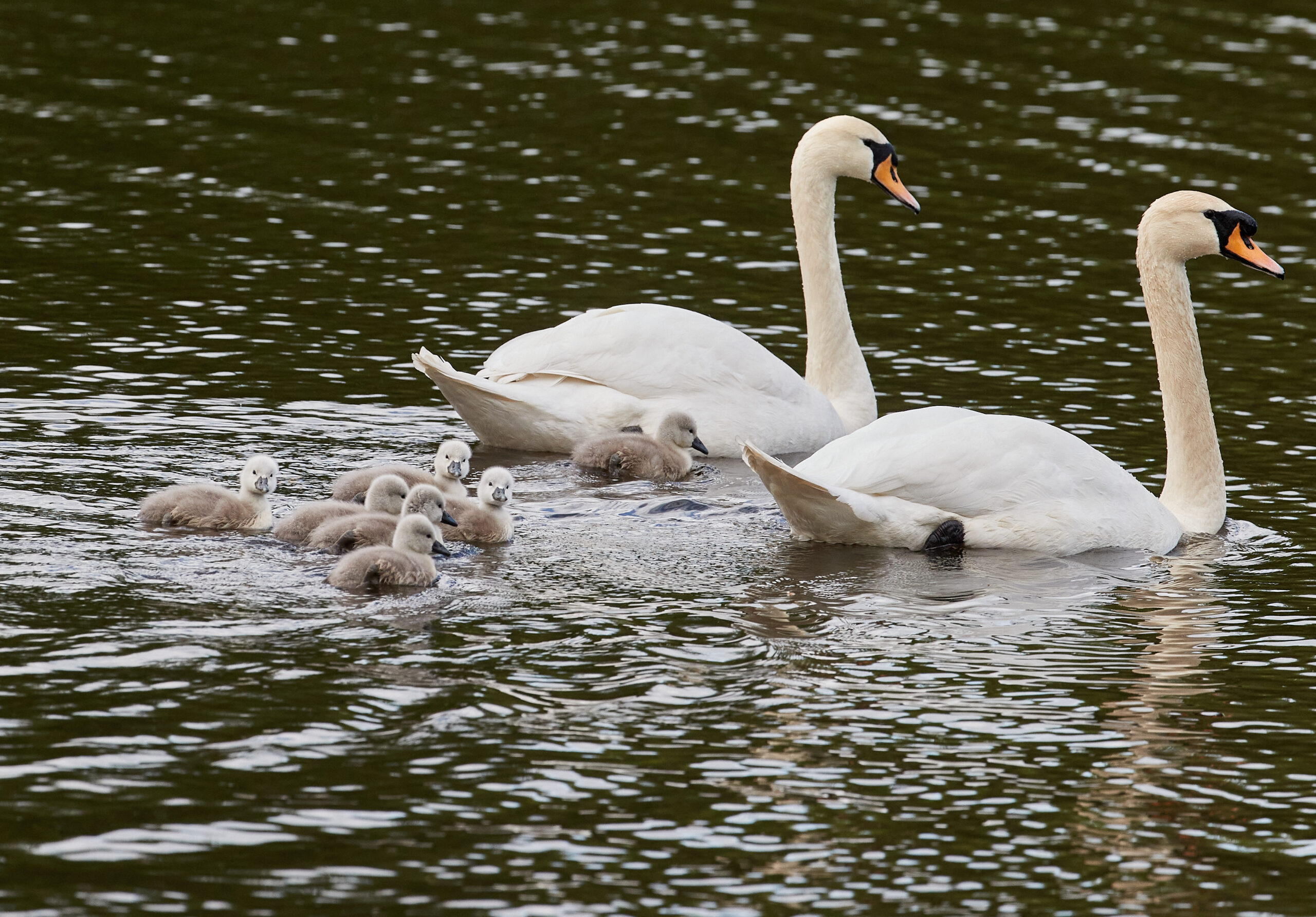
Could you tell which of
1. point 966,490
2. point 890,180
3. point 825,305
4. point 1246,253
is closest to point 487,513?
point 966,490

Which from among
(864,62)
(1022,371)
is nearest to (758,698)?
(1022,371)

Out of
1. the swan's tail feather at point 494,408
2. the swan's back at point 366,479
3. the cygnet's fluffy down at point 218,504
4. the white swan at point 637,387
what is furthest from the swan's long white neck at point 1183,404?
the cygnet's fluffy down at point 218,504

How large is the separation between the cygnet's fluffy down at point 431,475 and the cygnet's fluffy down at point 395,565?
1267mm

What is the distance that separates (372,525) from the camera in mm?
10219

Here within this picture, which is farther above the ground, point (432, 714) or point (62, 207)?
point (62, 207)

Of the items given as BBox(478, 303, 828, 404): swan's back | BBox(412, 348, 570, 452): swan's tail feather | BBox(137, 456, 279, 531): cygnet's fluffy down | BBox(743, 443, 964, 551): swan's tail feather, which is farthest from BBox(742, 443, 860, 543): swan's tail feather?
BBox(137, 456, 279, 531): cygnet's fluffy down

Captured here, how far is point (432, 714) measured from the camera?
26.5 feet

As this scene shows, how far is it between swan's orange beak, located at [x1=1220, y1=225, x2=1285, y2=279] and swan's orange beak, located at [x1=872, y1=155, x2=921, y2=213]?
285 cm

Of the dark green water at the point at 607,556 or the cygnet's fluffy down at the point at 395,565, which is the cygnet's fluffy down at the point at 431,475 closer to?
the dark green water at the point at 607,556

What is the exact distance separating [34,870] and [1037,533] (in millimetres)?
6042

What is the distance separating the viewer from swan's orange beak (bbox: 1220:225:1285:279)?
11906 millimetres

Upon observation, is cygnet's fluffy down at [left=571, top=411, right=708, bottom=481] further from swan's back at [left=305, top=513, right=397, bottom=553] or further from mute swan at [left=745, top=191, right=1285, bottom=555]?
swan's back at [left=305, top=513, right=397, bottom=553]

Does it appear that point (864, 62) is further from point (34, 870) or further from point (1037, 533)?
point (34, 870)

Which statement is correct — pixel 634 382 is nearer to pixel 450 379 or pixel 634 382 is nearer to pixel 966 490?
pixel 450 379
